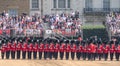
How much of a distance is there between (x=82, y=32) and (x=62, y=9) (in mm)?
5431

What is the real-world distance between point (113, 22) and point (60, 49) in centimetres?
1346

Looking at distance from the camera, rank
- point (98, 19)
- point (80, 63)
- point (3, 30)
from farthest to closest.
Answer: point (98, 19) < point (3, 30) < point (80, 63)

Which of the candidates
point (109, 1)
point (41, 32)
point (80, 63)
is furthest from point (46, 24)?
point (80, 63)

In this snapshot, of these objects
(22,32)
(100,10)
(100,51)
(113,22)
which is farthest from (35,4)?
(100,51)

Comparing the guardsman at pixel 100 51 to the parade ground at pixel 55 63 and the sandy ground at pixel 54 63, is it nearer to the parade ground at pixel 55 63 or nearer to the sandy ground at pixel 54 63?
the sandy ground at pixel 54 63

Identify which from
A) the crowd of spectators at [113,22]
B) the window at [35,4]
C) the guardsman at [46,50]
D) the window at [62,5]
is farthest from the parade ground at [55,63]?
the window at [35,4]

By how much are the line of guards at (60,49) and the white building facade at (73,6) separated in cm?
1657

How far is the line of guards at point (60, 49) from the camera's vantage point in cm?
4247

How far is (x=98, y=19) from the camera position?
58.7 m

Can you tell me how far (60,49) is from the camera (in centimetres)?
4259

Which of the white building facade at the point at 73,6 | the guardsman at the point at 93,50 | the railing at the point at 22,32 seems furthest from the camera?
the white building facade at the point at 73,6

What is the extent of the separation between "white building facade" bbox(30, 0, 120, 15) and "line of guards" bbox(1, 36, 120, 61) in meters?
16.6

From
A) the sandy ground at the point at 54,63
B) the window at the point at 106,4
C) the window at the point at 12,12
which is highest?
the window at the point at 106,4

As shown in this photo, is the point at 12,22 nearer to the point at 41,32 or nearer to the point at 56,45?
the point at 41,32
